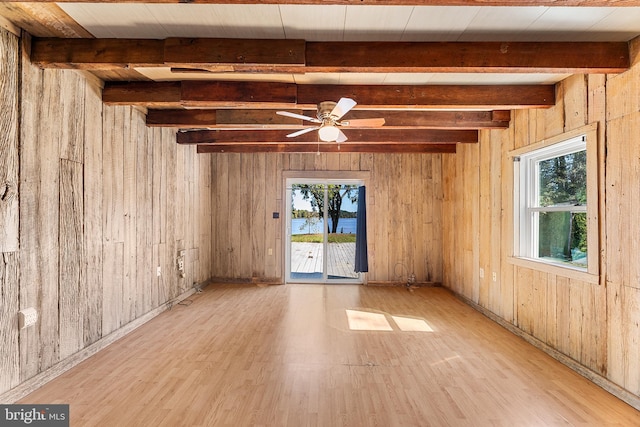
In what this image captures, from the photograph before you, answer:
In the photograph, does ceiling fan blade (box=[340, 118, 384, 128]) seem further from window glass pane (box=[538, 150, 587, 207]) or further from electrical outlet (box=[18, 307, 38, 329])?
electrical outlet (box=[18, 307, 38, 329])

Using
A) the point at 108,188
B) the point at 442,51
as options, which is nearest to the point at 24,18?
the point at 108,188

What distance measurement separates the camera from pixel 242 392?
2479 mm

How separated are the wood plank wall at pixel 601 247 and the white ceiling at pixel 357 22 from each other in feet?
1.82

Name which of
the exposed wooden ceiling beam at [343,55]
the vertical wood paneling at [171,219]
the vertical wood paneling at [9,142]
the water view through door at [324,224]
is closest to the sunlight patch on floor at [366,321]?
the water view through door at [324,224]

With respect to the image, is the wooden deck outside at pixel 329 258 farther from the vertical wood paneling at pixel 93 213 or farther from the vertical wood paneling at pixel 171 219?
the vertical wood paneling at pixel 93 213

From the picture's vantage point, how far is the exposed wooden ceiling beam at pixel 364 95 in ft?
10.3

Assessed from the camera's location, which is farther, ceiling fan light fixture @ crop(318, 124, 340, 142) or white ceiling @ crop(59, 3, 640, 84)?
ceiling fan light fixture @ crop(318, 124, 340, 142)

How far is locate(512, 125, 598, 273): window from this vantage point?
2.85 meters

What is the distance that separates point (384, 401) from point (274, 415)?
79 centimetres

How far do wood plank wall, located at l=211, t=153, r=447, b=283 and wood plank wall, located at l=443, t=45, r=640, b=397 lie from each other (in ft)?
5.06

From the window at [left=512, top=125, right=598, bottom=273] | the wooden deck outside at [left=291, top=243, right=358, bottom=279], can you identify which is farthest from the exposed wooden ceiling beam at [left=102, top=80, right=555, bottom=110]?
the wooden deck outside at [left=291, top=243, right=358, bottom=279]

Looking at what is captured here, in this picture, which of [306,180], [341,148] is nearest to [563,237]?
[341,148]

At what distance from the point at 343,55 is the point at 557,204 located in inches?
104

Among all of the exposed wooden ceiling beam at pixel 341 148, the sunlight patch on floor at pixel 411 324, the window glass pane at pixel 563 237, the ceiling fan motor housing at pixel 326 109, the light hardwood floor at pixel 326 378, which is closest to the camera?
the light hardwood floor at pixel 326 378
